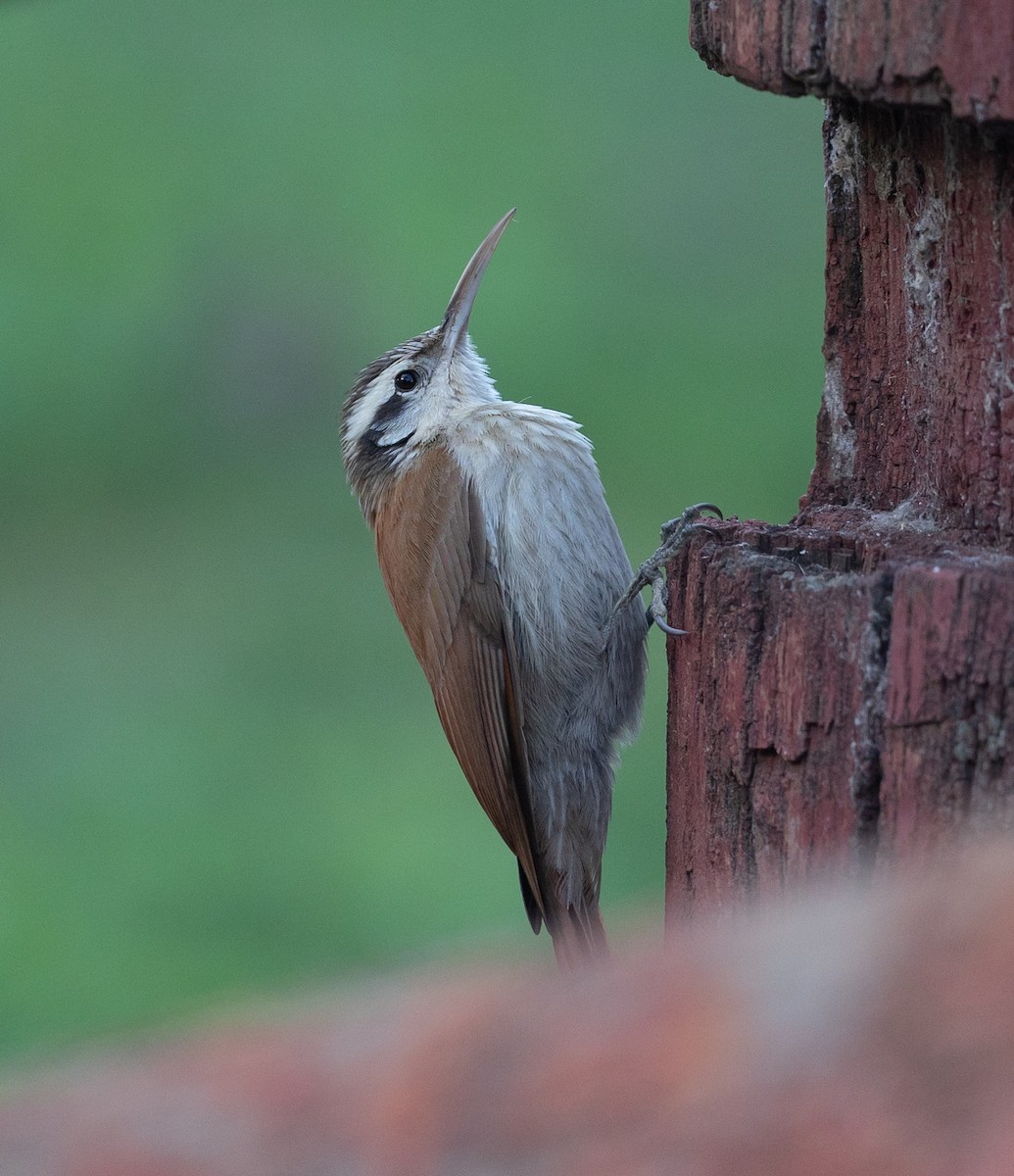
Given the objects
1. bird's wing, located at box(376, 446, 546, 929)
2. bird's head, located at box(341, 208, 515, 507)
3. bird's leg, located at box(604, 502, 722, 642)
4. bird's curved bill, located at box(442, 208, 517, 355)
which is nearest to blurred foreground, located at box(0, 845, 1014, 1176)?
bird's leg, located at box(604, 502, 722, 642)

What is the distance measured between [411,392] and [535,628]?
949mm

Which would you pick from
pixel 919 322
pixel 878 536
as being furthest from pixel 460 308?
pixel 878 536

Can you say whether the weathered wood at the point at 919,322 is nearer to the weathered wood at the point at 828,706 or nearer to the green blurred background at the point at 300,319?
the weathered wood at the point at 828,706

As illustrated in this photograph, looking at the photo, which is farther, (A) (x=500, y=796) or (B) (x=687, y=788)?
(A) (x=500, y=796)

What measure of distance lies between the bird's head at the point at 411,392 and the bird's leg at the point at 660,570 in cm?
84

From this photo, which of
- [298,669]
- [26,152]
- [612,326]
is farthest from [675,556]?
[26,152]

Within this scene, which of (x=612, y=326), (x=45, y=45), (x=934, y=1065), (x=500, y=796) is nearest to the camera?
(x=934, y=1065)

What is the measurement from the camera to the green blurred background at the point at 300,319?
8797mm

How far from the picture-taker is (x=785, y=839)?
2.45 m

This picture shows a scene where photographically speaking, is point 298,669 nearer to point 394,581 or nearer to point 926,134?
point 394,581

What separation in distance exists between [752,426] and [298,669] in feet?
9.36

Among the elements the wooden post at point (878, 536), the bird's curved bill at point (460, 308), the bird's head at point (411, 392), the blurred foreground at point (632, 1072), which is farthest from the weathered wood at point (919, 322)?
the bird's curved bill at point (460, 308)

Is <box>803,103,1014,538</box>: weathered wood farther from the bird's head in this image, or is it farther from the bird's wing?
the bird's head

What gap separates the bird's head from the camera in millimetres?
4809
